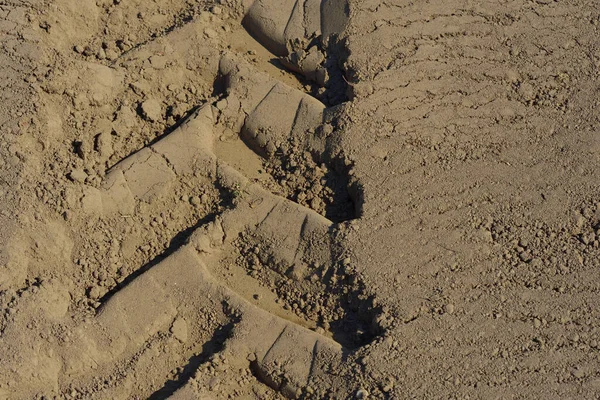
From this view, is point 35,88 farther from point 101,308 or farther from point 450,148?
point 450,148

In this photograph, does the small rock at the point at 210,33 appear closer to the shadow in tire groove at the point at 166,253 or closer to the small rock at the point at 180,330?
the shadow in tire groove at the point at 166,253

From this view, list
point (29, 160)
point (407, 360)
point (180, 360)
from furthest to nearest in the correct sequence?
point (29, 160)
point (180, 360)
point (407, 360)

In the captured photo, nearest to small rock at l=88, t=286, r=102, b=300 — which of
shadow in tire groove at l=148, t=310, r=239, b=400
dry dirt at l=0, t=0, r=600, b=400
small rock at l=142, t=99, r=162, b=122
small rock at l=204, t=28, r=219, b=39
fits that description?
dry dirt at l=0, t=0, r=600, b=400

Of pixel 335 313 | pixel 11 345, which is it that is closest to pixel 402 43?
pixel 335 313

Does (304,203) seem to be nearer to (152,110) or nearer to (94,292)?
(152,110)

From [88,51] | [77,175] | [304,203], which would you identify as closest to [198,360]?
[304,203]
